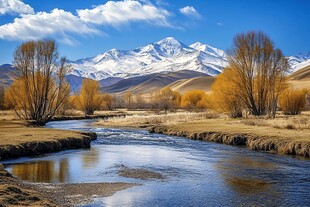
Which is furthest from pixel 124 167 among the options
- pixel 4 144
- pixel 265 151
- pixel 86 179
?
pixel 265 151

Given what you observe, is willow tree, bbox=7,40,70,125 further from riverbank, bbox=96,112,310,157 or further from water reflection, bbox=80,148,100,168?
water reflection, bbox=80,148,100,168

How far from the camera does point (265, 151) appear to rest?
32.1 metres

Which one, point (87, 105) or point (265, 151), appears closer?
point (265, 151)

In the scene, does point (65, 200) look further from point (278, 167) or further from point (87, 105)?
point (87, 105)

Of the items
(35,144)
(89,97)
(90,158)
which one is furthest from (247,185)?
(89,97)

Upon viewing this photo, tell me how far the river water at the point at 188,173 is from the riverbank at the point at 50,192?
0.85 meters

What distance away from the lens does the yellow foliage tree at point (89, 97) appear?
363ft

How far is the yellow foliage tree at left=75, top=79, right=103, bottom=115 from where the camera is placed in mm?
110562

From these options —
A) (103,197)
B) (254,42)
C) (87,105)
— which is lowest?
(103,197)

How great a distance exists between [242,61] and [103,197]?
50.1 meters

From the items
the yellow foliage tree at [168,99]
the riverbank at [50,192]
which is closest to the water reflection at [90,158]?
the riverbank at [50,192]

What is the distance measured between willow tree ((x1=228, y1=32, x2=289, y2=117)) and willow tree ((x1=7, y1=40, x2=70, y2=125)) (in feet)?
105

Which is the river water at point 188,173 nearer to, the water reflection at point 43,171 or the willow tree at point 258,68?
the water reflection at point 43,171

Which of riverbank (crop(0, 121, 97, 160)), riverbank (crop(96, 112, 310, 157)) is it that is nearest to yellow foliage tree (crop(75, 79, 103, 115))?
riverbank (crop(96, 112, 310, 157))
